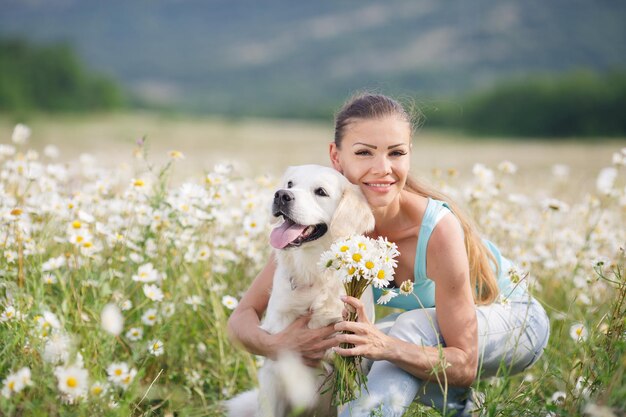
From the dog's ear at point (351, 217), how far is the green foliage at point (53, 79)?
35.4 m

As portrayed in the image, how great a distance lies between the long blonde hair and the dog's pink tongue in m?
0.48

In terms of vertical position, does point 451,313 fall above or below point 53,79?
below

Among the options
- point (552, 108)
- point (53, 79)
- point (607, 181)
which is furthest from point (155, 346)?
point (53, 79)

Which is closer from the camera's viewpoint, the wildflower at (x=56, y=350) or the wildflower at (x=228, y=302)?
the wildflower at (x=56, y=350)

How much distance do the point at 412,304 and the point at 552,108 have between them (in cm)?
2944

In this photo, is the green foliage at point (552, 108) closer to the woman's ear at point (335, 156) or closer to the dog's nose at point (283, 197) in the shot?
the woman's ear at point (335, 156)

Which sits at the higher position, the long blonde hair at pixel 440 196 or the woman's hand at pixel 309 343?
the long blonde hair at pixel 440 196

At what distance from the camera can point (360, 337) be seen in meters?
2.37

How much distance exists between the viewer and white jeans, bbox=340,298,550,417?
Answer: 2.60 meters

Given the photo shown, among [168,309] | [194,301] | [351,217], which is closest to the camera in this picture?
[351,217]

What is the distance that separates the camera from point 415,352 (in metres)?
2.57

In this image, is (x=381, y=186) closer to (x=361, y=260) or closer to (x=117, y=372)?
(x=361, y=260)

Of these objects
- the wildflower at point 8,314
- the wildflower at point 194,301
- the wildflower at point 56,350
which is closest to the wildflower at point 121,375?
the wildflower at point 56,350

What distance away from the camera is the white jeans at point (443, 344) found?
260 cm
